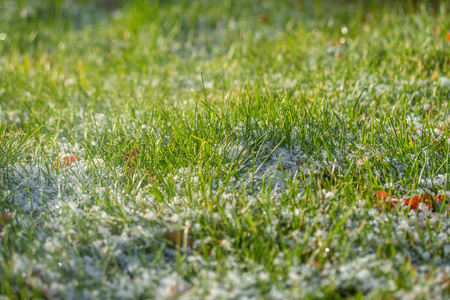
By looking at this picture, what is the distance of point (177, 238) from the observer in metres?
1.58

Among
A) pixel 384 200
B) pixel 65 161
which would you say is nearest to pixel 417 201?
pixel 384 200

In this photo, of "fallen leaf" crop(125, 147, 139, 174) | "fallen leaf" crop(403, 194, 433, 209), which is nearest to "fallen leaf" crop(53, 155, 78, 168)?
"fallen leaf" crop(125, 147, 139, 174)

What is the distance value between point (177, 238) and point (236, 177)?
0.51 meters

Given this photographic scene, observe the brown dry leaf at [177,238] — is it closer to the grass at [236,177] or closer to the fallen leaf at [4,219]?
the grass at [236,177]

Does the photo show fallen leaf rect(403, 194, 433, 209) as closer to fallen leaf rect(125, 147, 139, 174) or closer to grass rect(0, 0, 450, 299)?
grass rect(0, 0, 450, 299)

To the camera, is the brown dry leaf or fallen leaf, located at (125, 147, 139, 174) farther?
fallen leaf, located at (125, 147, 139, 174)

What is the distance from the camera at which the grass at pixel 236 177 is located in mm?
1422

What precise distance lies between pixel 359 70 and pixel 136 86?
185 centimetres

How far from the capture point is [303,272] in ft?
4.60

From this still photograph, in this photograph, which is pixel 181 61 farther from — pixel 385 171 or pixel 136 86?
pixel 385 171

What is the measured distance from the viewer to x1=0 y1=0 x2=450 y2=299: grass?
142cm

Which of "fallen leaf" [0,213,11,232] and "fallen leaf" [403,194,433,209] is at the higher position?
"fallen leaf" [403,194,433,209]

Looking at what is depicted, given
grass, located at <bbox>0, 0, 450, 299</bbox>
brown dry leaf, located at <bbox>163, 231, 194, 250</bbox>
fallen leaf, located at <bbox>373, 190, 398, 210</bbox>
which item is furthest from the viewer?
fallen leaf, located at <bbox>373, 190, 398, 210</bbox>

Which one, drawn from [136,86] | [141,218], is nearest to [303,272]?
[141,218]
